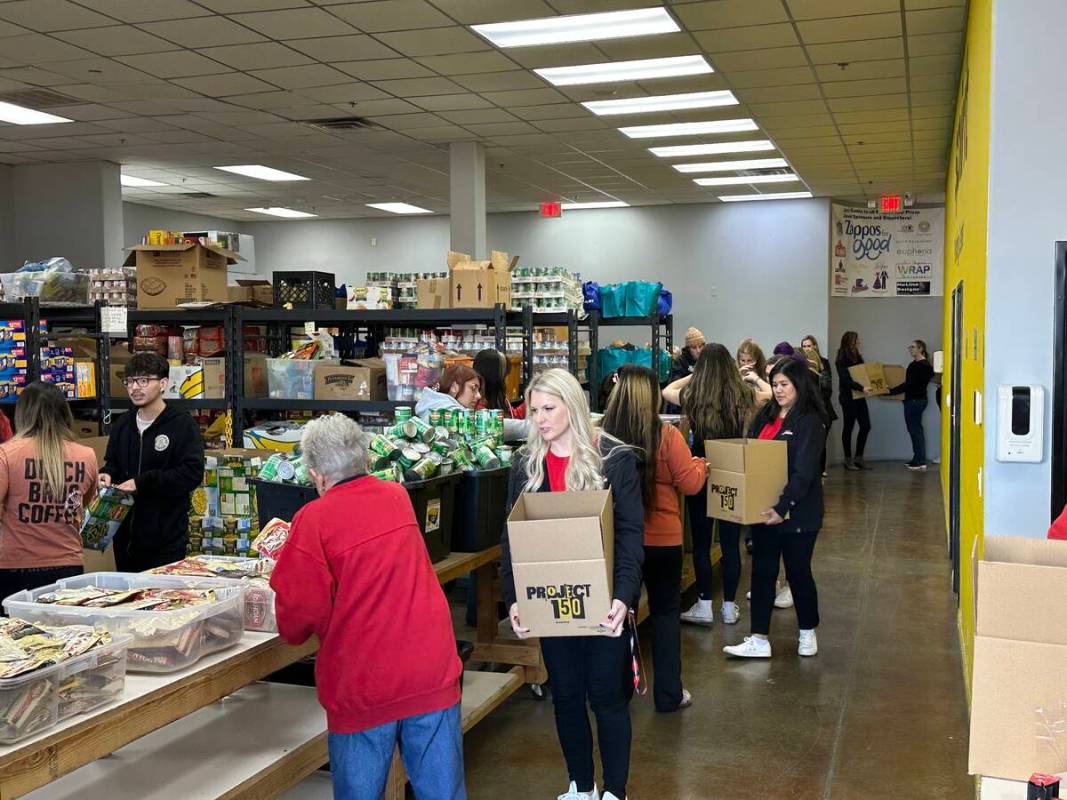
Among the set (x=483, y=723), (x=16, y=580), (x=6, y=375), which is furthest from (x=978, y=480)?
(x=6, y=375)

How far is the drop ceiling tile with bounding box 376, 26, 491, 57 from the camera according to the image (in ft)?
23.3

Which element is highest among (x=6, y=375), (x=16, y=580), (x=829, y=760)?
(x=6, y=375)

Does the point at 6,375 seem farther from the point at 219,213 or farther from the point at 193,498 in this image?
the point at 219,213

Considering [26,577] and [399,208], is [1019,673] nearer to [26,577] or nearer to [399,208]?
[26,577]

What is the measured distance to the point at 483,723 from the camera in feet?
15.1

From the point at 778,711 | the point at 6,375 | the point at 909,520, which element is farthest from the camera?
the point at 909,520

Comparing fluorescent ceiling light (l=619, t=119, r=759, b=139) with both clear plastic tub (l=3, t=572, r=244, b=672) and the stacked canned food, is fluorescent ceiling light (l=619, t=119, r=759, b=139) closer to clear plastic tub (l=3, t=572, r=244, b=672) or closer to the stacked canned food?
the stacked canned food

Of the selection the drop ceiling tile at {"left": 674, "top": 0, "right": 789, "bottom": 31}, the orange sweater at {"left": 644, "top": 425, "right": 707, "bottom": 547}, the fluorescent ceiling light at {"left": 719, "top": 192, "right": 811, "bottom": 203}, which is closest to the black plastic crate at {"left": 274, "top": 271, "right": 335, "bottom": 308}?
the drop ceiling tile at {"left": 674, "top": 0, "right": 789, "bottom": 31}

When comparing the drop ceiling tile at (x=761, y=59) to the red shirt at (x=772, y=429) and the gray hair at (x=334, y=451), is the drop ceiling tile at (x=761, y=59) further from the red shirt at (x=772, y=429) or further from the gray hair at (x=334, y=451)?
the gray hair at (x=334, y=451)

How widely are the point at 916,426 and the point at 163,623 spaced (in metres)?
12.6

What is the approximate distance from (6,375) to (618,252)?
35.6 feet

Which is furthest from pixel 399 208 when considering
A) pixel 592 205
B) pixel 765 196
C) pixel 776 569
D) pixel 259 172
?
pixel 776 569

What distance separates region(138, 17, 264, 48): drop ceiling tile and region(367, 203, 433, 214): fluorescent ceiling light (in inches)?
324

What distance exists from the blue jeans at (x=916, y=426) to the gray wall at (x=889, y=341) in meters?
0.64
